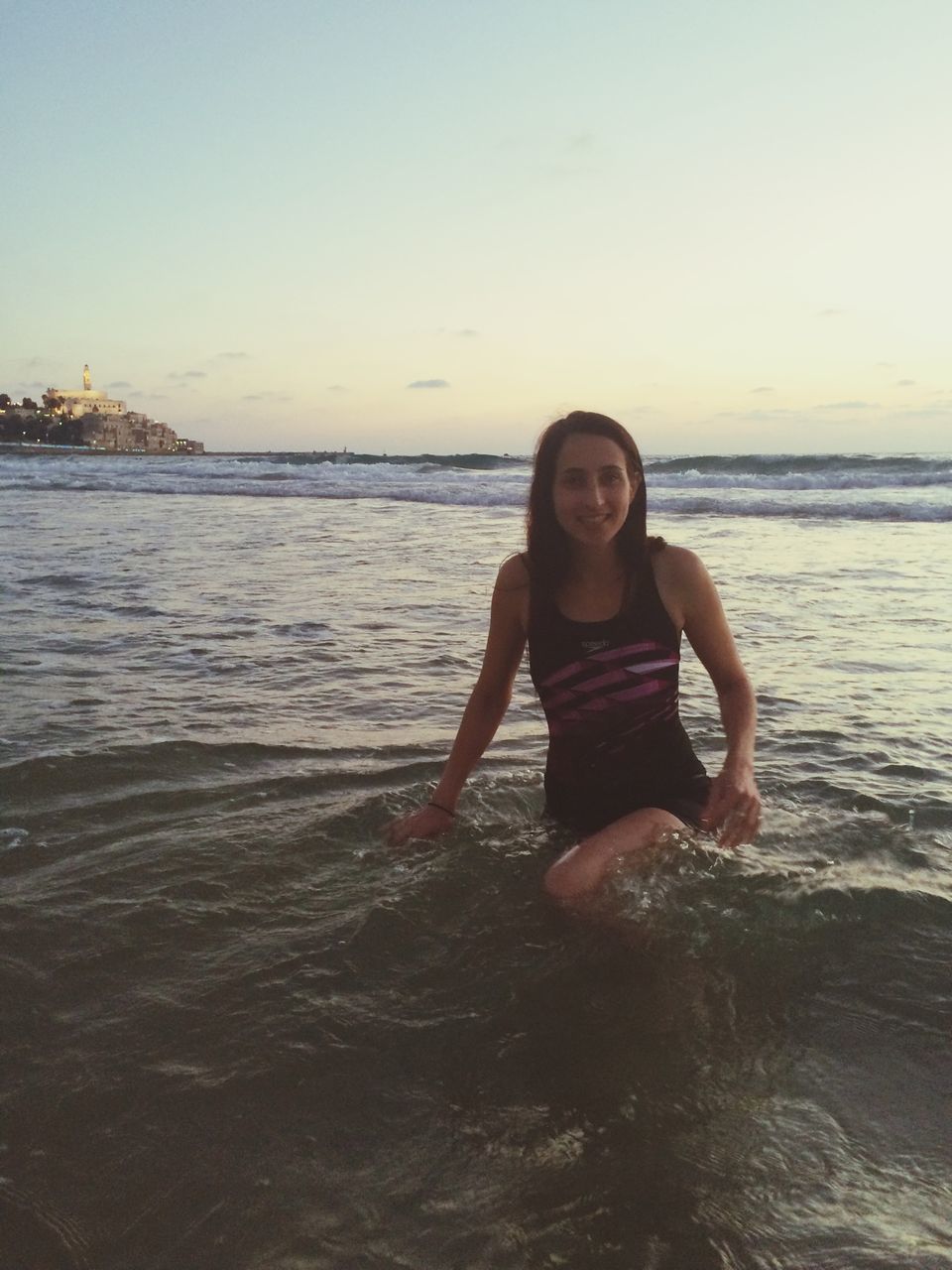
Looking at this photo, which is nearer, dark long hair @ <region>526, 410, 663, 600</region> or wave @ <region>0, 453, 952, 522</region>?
dark long hair @ <region>526, 410, 663, 600</region>

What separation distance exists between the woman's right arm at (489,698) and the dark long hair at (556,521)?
3.7 inches

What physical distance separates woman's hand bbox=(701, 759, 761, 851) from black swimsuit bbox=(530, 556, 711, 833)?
0.53m

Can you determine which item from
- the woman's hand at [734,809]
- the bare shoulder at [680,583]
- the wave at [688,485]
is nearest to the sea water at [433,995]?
the woman's hand at [734,809]

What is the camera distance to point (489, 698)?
3605mm

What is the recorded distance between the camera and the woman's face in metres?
3.31

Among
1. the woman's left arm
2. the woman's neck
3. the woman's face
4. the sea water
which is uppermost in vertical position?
the woman's face

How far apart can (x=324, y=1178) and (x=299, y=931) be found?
1.11m

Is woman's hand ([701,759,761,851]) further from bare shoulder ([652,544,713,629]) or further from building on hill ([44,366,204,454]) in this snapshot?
building on hill ([44,366,204,454])

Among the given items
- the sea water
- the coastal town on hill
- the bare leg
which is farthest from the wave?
the coastal town on hill

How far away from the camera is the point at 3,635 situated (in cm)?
729

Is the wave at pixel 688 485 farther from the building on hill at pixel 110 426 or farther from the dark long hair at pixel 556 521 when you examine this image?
the building on hill at pixel 110 426

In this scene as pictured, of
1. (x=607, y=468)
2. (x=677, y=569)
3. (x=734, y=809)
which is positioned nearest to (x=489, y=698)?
(x=677, y=569)

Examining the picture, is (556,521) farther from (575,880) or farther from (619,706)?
(575,880)

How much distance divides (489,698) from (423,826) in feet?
1.75
